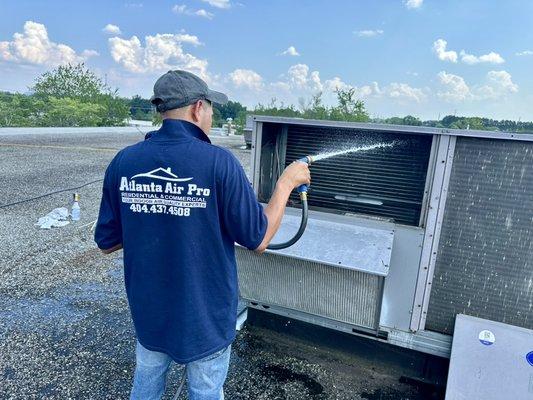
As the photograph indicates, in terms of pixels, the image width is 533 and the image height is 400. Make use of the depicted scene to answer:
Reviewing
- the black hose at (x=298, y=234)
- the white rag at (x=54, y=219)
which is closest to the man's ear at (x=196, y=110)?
the black hose at (x=298, y=234)

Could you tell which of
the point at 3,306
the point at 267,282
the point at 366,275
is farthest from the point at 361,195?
the point at 3,306

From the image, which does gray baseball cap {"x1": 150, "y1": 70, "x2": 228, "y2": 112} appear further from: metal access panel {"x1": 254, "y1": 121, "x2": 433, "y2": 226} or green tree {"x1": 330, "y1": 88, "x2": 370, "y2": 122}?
green tree {"x1": 330, "y1": 88, "x2": 370, "y2": 122}

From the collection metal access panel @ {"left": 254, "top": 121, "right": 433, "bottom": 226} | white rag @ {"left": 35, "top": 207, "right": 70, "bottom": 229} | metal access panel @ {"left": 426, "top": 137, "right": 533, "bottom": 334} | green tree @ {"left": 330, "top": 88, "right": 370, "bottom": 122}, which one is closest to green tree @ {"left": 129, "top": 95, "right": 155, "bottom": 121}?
green tree @ {"left": 330, "top": 88, "right": 370, "bottom": 122}

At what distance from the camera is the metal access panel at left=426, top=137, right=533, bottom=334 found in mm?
1956

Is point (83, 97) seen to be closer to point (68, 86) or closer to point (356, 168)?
point (68, 86)

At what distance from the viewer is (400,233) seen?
7.20 feet

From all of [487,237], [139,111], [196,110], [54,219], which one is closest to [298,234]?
[196,110]

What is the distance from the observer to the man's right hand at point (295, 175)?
60.9 inches

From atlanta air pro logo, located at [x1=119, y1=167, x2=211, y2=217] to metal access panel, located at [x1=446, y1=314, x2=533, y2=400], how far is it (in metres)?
1.50

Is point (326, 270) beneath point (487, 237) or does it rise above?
beneath

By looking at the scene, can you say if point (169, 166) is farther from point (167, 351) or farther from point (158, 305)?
point (167, 351)

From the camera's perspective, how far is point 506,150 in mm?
1939

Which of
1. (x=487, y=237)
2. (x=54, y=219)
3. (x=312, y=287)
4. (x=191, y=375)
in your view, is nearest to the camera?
(x=191, y=375)

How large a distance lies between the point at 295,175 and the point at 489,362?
4.43ft
